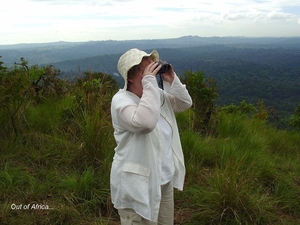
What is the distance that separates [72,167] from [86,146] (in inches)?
11.2

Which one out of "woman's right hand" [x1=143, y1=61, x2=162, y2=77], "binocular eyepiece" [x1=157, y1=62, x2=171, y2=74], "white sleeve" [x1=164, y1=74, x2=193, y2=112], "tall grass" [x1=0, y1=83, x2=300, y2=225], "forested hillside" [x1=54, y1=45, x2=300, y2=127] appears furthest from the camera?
"forested hillside" [x1=54, y1=45, x2=300, y2=127]

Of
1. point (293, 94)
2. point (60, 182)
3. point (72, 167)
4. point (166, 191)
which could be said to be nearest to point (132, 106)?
point (166, 191)

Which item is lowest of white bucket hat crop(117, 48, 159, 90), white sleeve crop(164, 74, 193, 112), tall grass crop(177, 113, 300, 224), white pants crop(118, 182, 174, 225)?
tall grass crop(177, 113, 300, 224)

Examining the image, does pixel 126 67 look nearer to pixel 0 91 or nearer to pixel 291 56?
pixel 0 91

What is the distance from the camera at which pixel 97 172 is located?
127 inches

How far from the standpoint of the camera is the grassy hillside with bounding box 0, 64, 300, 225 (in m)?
2.59

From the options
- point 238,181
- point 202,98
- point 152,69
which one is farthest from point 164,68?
point 202,98

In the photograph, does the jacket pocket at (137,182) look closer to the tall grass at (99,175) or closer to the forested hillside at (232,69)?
the tall grass at (99,175)

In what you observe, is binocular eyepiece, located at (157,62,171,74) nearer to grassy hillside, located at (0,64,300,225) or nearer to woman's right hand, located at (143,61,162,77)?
woman's right hand, located at (143,61,162,77)

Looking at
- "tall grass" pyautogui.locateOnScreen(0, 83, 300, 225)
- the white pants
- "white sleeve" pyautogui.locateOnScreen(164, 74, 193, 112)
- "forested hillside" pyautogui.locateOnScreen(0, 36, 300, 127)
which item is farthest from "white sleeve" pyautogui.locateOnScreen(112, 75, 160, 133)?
"forested hillside" pyautogui.locateOnScreen(0, 36, 300, 127)

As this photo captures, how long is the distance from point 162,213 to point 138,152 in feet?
1.96

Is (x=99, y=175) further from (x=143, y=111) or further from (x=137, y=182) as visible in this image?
(x=143, y=111)

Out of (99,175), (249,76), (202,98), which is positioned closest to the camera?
(99,175)

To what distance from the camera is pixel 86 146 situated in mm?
3371
